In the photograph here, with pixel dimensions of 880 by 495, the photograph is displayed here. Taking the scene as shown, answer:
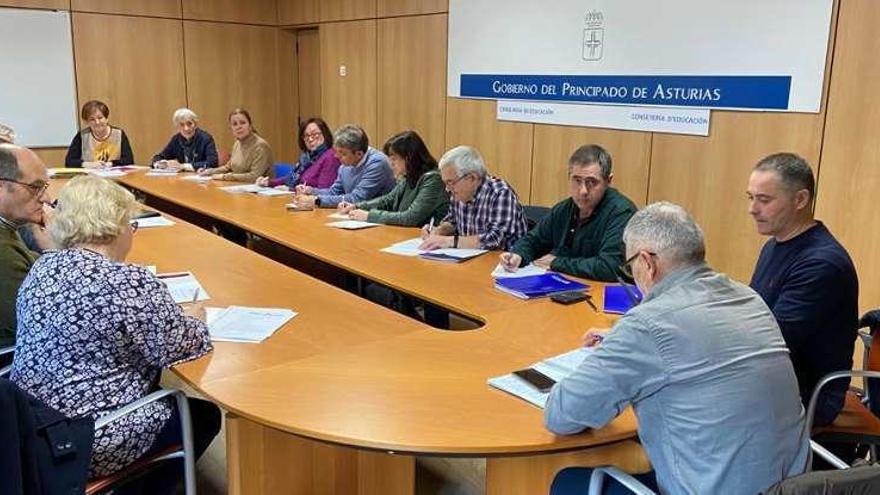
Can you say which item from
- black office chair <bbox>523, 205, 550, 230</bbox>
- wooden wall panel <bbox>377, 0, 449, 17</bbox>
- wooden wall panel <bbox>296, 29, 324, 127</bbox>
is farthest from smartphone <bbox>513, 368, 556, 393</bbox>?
wooden wall panel <bbox>296, 29, 324, 127</bbox>

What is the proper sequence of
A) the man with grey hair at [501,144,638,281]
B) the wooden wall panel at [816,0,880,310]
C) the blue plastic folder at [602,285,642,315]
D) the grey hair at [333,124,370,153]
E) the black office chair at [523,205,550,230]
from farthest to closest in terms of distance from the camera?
the grey hair at [333,124,370,153] → the black office chair at [523,205,550,230] → the wooden wall panel at [816,0,880,310] → the man with grey hair at [501,144,638,281] → the blue plastic folder at [602,285,642,315]

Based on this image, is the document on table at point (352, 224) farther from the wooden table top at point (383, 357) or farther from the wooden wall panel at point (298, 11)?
the wooden wall panel at point (298, 11)

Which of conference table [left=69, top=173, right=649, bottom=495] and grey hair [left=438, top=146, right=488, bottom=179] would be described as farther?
grey hair [left=438, top=146, right=488, bottom=179]

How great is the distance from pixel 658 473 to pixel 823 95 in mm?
3031

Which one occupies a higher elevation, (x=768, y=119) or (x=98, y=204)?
(x=768, y=119)

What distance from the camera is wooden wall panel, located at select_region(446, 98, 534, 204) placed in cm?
561

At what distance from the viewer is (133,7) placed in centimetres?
745

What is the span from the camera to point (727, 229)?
4.22 m

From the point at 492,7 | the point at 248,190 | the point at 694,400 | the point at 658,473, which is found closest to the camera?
the point at 694,400

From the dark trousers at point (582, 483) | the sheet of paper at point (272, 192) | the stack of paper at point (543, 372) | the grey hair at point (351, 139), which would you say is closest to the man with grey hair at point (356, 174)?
the grey hair at point (351, 139)

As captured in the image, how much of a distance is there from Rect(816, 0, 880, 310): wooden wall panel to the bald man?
3.80 metres

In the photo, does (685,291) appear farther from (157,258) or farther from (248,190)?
(248,190)

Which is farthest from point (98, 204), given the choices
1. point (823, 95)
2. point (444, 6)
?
point (444, 6)

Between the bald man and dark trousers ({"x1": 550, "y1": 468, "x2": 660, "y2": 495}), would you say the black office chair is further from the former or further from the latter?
the bald man
